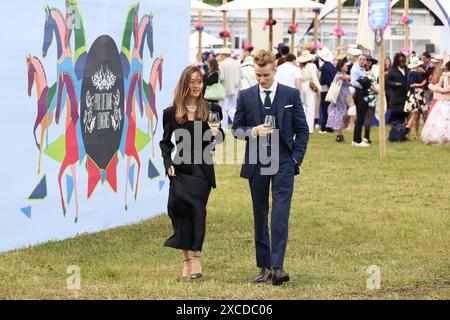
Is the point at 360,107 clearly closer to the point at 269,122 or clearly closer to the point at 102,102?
the point at 102,102

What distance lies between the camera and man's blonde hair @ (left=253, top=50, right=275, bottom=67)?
368 inches

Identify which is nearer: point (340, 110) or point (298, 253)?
point (298, 253)

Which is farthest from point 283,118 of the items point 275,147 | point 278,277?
point 278,277

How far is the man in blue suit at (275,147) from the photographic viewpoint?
372 inches

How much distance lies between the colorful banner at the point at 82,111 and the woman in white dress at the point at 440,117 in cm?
1129

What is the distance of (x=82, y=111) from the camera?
1201cm

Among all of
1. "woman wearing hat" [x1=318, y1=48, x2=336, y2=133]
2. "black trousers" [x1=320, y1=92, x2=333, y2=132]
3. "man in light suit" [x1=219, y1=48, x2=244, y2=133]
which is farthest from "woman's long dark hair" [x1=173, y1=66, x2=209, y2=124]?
"black trousers" [x1=320, y1=92, x2=333, y2=132]

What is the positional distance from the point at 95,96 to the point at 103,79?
0.82 ft

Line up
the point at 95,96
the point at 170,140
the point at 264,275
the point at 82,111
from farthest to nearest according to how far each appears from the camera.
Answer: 1. the point at 95,96
2. the point at 82,111
3. the point at 170,140
4. the point at 264,275

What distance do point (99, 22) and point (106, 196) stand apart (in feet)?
6.16

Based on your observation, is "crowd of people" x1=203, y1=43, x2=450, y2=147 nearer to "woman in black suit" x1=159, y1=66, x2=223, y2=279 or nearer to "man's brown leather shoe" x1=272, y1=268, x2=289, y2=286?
"woman in black suit" x1=159, y1=66, x2=223, y2=279

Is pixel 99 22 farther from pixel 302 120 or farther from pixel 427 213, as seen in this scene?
pixel 427 213

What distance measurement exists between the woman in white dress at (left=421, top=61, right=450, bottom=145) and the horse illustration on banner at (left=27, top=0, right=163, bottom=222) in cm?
1202
